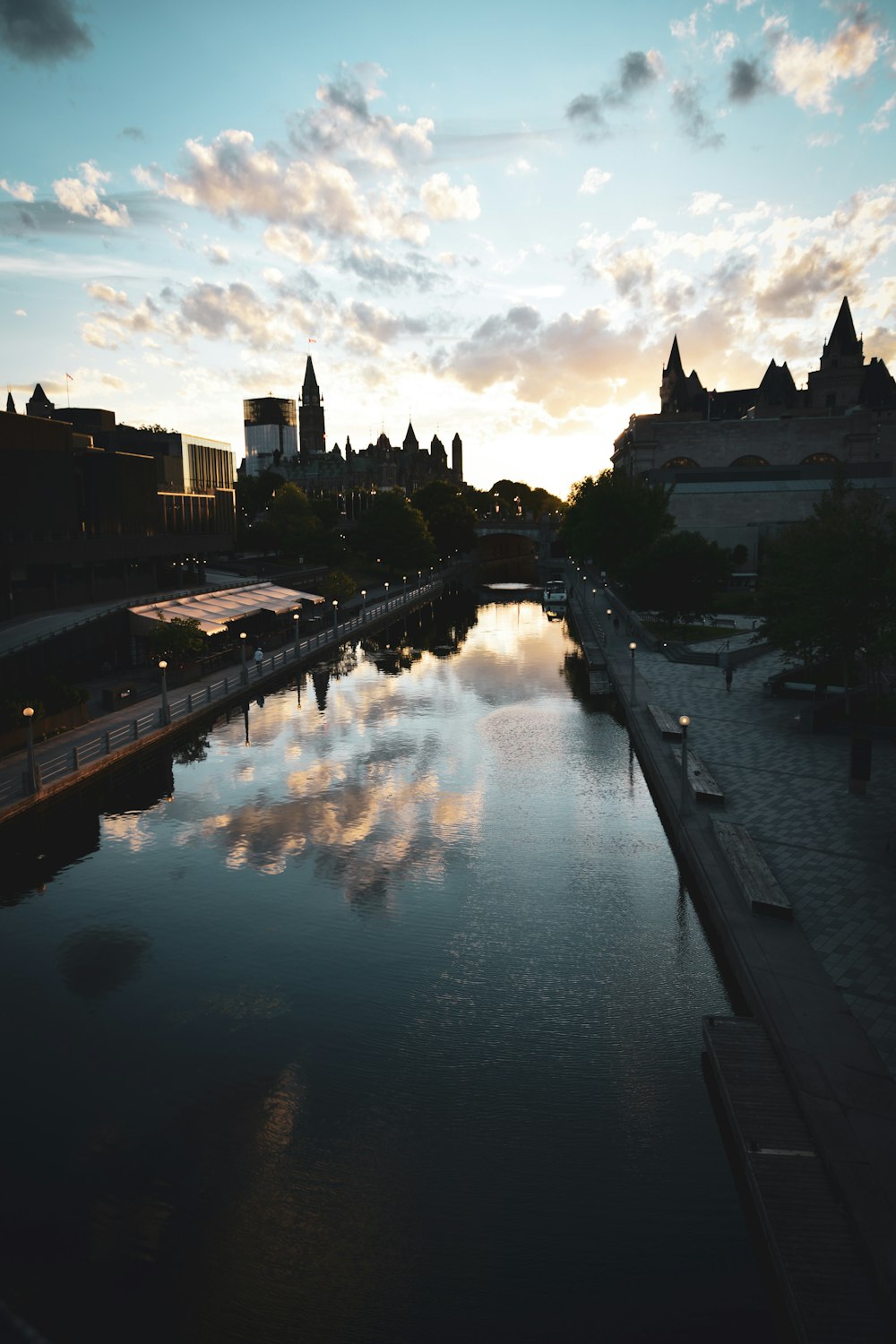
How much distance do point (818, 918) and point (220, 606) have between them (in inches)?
1672

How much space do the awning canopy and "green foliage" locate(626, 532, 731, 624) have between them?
79.6 ft

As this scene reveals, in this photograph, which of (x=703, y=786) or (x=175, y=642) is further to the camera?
(x=175, y=642)

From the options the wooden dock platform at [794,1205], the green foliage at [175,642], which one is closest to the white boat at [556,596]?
the green foliage at [175,642]

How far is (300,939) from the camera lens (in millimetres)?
16422

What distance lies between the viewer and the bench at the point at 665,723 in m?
28.1

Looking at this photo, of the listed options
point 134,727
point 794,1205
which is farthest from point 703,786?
point 134,727

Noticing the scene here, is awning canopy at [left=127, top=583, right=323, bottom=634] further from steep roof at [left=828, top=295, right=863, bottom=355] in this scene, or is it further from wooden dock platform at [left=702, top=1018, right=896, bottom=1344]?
steep roof at [left=828, top=295, right=863, bottom=355]

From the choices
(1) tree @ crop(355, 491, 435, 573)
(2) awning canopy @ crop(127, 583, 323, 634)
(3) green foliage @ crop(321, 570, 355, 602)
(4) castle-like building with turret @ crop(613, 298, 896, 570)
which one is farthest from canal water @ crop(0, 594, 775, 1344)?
(1) tree @ crop(355, 491, 435, 573)

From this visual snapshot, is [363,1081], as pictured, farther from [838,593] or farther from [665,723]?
[838,593]

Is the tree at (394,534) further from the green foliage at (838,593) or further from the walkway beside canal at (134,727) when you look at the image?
the green foliage at (838,593)

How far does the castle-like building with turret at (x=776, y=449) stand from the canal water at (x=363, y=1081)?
60.5 metres

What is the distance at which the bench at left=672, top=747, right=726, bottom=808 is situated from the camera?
2158 centimetres

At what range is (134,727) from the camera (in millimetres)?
28969

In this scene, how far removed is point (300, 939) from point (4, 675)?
23.1 metres
